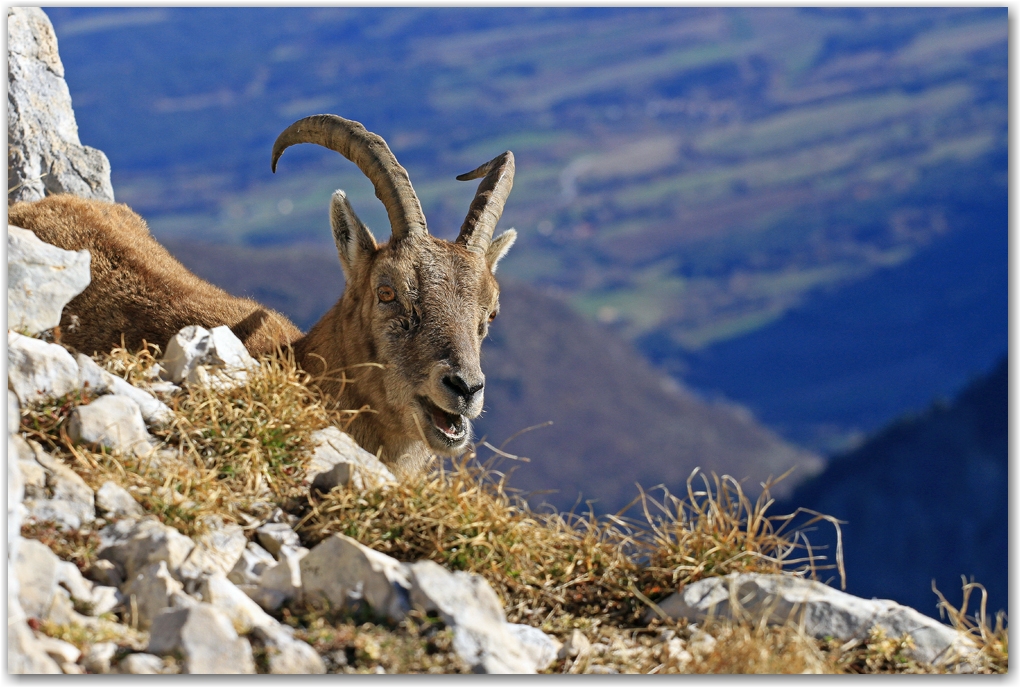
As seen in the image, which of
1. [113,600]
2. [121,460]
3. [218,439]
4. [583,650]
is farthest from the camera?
[218,439]

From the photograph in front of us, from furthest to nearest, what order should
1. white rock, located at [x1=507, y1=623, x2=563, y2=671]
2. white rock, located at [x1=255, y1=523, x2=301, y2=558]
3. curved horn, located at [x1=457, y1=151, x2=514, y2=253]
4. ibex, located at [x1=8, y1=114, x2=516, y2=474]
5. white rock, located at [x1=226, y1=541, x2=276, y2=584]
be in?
curved horn, located at [x1=457, y1=151, x2=514, y2=253] → ibex, located at [x1=8, y1=114, x2=516, y2=474] → white rock, located at [x1=255, y1=523, x2=301, y2=558] → white rock, located at [x1=226, y1=541, x2=276, y2=584] → white rock, located at [x1=507, y1=623, x2=563, y2=671]

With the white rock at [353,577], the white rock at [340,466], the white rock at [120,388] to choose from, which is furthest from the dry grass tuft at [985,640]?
the white rock at [120,388]

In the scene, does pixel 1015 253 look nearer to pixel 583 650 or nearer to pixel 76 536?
pixel 583 650

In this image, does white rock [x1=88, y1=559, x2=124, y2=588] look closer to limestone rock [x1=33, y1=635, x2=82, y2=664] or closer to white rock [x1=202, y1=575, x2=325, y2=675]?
white rock [x1=202, y1=575, x2=325, y2=675]

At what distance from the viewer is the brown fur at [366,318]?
1127 centimetres

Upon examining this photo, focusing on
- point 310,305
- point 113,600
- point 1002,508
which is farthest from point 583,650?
point 1002,508

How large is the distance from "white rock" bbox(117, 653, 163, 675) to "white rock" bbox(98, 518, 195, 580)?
0.91m

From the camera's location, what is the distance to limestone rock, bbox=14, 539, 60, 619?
671cm

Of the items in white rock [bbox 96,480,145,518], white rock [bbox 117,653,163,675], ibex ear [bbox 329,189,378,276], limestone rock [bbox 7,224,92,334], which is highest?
ibex ear [bbox 329,189,378,276]

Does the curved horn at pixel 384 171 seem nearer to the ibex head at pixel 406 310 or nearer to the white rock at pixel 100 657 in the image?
the ibex head at pixel 406 310

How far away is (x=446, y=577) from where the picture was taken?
24.5 feet

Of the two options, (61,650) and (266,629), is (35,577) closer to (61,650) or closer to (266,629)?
(61,650)

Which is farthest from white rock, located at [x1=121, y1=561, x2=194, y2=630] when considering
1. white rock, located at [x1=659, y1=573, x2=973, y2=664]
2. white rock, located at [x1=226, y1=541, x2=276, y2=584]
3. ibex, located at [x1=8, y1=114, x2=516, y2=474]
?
ibex, located at [x1=8, y1=114, x2=516, y2=474]

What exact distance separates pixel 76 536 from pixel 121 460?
0.97m
